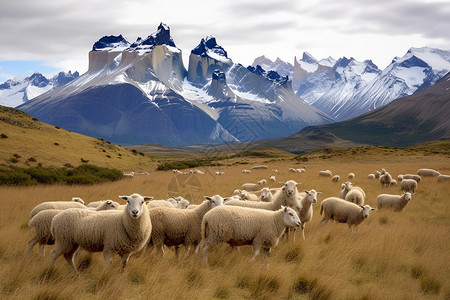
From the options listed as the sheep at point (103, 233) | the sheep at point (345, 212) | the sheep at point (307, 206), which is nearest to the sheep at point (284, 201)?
the sheep at point (307, 206)

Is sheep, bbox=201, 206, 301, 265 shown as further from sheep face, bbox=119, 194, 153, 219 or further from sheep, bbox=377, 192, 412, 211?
sheep, bbox=377, 192, 412, 211

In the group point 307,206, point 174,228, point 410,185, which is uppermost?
point 174,228

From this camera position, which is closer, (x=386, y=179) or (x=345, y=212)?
(x=345, y=212)

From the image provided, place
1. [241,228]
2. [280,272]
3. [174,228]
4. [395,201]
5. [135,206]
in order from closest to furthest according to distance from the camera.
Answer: [280,272] < [135,206] < [241,228] < [174,228] < [395,201]

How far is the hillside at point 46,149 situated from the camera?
3625 centimetres

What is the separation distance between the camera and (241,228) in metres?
9.87

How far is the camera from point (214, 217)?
9.88 meters

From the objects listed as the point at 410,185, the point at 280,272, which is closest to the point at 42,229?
the point at 280,272

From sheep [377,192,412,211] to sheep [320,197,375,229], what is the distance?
4.48 metres

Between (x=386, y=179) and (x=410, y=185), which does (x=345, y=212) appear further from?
(x=386, y=179)

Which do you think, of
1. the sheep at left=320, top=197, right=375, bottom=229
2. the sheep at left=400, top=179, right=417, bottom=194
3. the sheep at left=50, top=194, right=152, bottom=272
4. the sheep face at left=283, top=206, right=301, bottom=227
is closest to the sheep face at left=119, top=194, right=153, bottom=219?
the sheep at left=50, top=194, right=152, bottom=272

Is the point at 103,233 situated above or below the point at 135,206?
below

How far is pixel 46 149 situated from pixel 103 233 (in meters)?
36.6

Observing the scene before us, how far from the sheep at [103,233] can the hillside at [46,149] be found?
2702 cm
